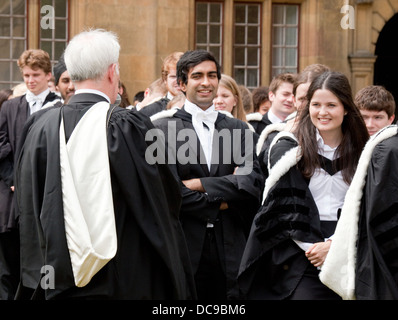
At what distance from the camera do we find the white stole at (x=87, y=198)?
3994 mm

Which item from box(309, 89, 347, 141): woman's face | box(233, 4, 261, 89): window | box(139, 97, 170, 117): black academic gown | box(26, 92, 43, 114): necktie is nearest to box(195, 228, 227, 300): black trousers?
box(309, 89, 347, 141): woman's face

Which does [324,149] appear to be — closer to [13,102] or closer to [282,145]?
[282,145]

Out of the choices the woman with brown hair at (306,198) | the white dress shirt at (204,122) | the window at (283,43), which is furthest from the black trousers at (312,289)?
the window at (283,43)

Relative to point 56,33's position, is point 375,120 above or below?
below

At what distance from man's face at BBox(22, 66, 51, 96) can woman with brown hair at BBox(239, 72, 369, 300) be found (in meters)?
3.47

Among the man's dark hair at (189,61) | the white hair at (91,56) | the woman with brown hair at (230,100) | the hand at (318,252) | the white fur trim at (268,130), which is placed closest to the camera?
the white hair at (91,56)

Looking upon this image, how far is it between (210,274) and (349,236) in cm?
146

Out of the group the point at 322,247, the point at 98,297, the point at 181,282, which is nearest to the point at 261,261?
the point at 322,247

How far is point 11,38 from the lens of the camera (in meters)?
15.5

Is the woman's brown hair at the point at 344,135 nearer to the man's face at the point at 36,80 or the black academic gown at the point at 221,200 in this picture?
the black academic gown at the point at 221,200

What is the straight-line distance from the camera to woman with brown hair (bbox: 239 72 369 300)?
493 centimetres

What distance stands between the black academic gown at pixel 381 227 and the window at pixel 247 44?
463 inches

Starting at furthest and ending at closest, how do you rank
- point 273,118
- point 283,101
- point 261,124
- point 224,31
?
point 224,31 → point 261,124 → point 273,118 → point 283,101

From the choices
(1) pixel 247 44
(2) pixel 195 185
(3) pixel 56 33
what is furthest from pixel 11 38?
(2) pixel 195 185
